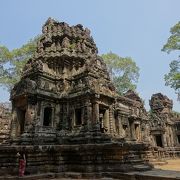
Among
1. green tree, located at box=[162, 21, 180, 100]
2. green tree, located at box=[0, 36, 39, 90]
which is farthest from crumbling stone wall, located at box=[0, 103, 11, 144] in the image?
green tree, located at box=[162, 21, 180, 100]

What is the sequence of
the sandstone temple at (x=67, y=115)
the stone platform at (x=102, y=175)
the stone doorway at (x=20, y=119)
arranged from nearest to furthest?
the stone platform at (x=102, y=175) → the sandstone temple at (x=67, y=115) → the stone doorway at (x=20, y=119)

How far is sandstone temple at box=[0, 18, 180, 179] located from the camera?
10656 millimetres

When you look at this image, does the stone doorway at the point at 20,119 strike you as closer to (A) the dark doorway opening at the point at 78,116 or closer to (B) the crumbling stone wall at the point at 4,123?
(A) the dark doorway opening at the point at 78,116

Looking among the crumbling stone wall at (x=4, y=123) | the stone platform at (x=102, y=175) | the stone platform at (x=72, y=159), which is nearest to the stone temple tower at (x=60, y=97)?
the stone platform at (x=72, y=159)

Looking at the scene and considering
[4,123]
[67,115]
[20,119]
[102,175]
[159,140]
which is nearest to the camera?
[102,175]

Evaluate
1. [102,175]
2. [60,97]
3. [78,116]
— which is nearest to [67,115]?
[78,116]

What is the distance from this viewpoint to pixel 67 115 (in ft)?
47.6

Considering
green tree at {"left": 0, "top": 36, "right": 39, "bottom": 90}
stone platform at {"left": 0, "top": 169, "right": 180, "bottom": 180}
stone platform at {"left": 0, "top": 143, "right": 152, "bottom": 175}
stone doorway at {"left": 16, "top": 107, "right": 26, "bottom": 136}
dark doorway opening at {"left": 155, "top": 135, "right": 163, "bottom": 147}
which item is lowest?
stone platform at {"left": 0, "top": 169, "right": 180, "bottom": 180}

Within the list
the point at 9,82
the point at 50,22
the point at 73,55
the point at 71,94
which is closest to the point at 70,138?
the point at 71,94

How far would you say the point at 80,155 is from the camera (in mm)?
11195

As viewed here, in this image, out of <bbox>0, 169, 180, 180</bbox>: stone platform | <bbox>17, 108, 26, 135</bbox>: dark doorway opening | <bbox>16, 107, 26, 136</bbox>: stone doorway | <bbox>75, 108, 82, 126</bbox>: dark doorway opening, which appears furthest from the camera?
<bbox>17, 108, 26, 135</bbox>: dark doorway opening

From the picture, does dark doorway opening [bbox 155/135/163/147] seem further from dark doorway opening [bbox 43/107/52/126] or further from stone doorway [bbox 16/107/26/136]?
stone doorway [bbox 16/107/26/136]

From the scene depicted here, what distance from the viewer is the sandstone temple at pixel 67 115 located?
10656 millimetres

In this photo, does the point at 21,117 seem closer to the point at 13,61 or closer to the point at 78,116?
the point at 78,116
